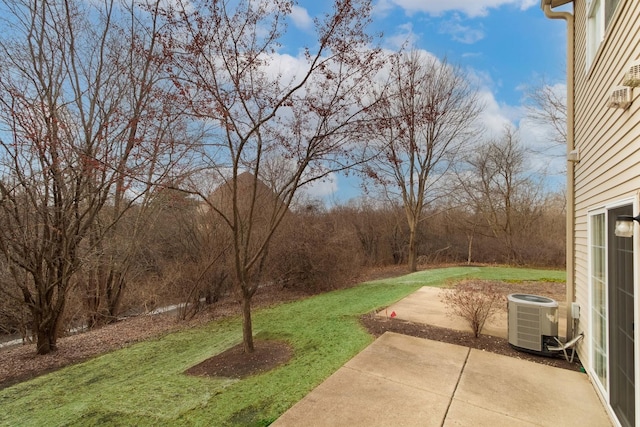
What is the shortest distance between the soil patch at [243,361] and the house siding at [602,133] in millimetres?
3424

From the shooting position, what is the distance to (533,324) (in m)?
3.75

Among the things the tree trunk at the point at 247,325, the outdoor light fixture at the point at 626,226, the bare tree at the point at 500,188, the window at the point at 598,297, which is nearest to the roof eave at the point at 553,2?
the window at the point at 598,297

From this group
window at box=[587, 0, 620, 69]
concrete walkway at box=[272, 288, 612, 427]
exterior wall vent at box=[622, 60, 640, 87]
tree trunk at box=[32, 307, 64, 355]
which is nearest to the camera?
exterior wall vent at box=[622, 60, 640, 87]

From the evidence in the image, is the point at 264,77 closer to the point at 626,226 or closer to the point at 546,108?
the point at 626,226

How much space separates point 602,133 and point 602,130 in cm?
3

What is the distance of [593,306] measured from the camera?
10.4 feet

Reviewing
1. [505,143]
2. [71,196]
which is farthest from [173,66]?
[505,143]

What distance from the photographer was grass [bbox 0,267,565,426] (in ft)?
8.87

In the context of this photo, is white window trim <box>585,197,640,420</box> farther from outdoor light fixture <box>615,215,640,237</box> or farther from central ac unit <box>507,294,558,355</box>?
central ac unit <box>507,294,558,355</box>

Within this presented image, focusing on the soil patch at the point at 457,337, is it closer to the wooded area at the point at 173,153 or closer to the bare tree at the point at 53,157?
the wooded area at the point at 173,153

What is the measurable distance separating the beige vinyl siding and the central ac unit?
0.29m

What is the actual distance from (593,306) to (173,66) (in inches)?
215

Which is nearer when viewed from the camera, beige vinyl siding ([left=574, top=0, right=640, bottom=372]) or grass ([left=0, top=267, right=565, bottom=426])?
beige vinyl siding ([left=574, top=0, right=640, bottom=372])

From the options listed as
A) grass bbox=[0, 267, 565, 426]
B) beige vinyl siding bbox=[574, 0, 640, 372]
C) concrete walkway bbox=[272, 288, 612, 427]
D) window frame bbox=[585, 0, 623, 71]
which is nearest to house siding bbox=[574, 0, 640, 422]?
beige vinyl siding bbox=[574, 0, 640, 372]
